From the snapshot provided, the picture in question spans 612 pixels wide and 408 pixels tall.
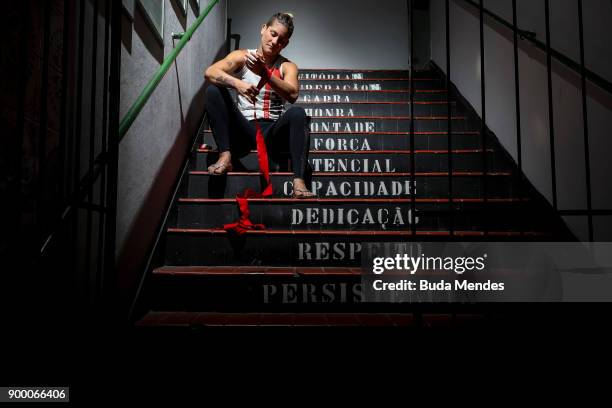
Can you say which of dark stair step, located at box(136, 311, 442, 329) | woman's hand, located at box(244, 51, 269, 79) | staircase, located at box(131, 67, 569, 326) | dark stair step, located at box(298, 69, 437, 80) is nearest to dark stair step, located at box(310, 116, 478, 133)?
staircase, located at box(131, 67, 569, 326)

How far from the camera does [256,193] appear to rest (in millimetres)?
2373

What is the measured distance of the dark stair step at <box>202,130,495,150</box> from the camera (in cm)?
296

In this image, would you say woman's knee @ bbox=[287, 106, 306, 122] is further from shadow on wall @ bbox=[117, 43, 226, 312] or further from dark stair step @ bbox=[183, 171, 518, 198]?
shadow on wall @ bbox=[117, 43, 226, 312]

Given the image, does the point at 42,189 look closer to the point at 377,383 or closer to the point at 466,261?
the point at 377,383

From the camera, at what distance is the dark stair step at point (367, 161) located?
2.66 metres

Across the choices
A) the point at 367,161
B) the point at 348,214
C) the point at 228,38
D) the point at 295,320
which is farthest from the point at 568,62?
the point at 228,38

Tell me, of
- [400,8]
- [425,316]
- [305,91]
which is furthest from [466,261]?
[400,8]

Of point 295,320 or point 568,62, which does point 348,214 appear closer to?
point 295,320

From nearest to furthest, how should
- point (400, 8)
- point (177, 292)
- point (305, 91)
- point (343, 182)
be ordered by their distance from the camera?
point (177, 292), point (343, 182), point (305, 91), point (400, 8)

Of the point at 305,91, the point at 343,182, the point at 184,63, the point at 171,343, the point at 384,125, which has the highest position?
the point at 305,91

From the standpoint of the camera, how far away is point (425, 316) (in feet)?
5.44

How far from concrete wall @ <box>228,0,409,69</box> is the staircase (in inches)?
90.7

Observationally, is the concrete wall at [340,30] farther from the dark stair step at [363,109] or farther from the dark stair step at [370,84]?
the dark stair step at [363,109]

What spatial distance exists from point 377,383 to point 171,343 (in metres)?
0.68
